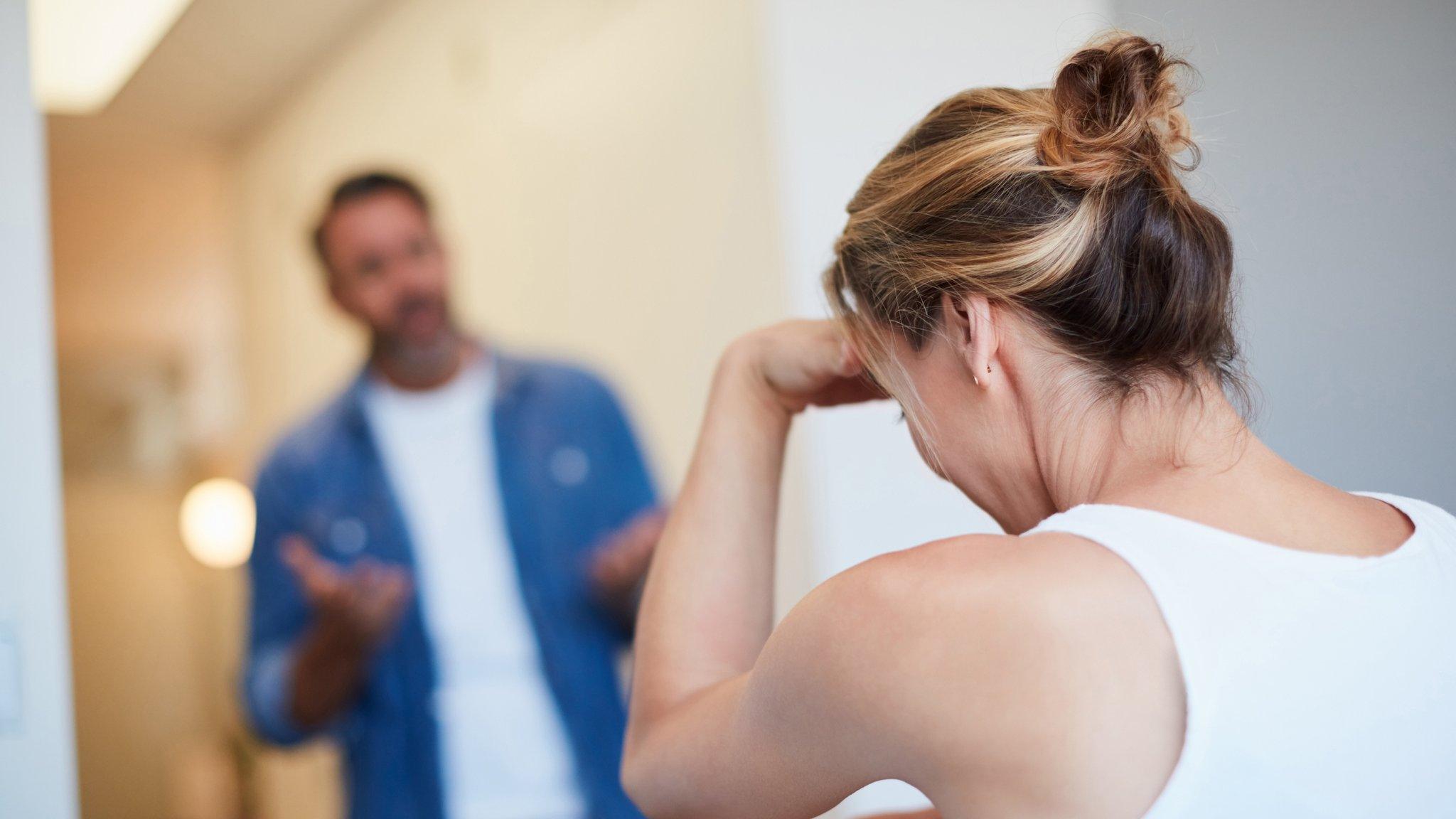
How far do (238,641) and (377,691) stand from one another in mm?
1871

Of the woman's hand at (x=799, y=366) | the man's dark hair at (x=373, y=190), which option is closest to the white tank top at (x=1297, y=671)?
the woman's hand at (x=799, y=366)

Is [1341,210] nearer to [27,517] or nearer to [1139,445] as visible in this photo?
[1139,445]

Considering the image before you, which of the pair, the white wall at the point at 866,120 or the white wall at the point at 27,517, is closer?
the white wall at the point at 27,517

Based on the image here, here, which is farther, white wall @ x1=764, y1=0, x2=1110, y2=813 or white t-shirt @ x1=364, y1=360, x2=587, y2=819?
white t-shirt @ x1=364, y1=360, x2=587, y2=819

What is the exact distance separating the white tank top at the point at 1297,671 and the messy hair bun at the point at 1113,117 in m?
0.19

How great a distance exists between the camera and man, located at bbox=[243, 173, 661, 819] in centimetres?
184

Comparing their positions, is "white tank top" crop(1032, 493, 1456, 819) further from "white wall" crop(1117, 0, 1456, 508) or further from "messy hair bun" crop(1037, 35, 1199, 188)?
"white wall" crop(1117, 0, 1456, 508)

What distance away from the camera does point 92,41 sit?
2.37 metres

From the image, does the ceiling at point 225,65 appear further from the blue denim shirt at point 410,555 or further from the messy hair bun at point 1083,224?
the messy hair bun at point 1083,224

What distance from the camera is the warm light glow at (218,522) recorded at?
11.4ft

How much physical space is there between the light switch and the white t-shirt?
1015 millimetres

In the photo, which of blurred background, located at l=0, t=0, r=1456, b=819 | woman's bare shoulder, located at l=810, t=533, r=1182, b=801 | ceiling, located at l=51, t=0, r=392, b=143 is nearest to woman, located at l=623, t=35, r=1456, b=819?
woman's bare shoulder, located at l=810, t=533, r=1182, b=801

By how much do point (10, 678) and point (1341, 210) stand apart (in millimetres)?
1246

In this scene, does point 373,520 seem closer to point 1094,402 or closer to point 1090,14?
point 1090,14
